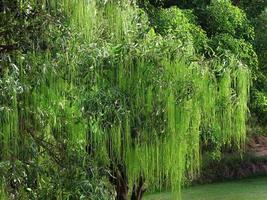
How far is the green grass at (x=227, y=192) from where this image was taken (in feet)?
41.2

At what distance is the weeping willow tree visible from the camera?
2.90m

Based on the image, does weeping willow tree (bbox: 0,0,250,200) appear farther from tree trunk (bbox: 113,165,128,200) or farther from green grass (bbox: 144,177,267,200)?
green grass (bbox: 144,177,267,200)

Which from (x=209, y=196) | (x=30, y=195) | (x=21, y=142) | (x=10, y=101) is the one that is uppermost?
(x=10, y=101)

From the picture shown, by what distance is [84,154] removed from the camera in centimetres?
310

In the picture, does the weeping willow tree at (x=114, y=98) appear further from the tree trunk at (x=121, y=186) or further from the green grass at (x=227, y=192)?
the green grass at (x=227, y=192)

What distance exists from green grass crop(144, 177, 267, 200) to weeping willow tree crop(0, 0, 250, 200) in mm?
8741

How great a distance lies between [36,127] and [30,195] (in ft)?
1.22

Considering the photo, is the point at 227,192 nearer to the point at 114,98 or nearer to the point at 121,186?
the point at 121,186

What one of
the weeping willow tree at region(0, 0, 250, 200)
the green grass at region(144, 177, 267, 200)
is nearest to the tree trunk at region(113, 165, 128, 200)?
the weeping willow tree at region(0, 0, 250, 200)

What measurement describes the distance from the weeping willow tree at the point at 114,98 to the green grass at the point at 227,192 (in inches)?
344

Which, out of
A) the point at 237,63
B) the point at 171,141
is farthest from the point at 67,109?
the point at 237,63

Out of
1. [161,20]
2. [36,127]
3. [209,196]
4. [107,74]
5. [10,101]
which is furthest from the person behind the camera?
[209,196]

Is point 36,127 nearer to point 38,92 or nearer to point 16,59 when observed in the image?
point 38,92

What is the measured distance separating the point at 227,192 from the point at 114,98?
1035 centimetres
